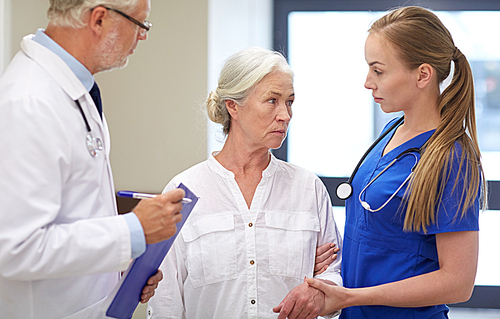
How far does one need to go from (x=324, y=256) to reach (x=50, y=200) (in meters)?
0.96

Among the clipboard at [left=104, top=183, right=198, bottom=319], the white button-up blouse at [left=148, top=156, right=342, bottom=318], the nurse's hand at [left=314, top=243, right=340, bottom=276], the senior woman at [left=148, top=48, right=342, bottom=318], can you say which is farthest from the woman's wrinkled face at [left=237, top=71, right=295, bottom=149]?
the clipboard at [left=104, top=183, right=198, bottom=319]

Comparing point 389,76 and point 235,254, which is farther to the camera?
point 235,254

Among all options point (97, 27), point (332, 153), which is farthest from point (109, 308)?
point (332, 153)

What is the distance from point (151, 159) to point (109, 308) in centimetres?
144

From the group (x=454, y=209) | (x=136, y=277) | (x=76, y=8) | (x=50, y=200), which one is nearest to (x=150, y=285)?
(x=136, y=277)

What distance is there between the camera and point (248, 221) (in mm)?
1507

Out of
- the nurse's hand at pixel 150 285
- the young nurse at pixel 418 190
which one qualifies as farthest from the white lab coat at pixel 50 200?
the young nurse at pixel 418 190

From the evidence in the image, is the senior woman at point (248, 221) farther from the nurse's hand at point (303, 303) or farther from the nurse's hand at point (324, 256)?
the nurse's hand at point (303, 303)

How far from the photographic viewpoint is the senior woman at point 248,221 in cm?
147

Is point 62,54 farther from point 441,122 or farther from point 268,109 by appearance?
point 441,122

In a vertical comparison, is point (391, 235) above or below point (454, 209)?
below

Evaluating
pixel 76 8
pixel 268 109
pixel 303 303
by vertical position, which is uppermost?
pixel 76 8

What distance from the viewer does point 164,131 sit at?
244 cm

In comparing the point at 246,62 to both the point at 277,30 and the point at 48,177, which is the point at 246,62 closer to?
the point at 48,177
